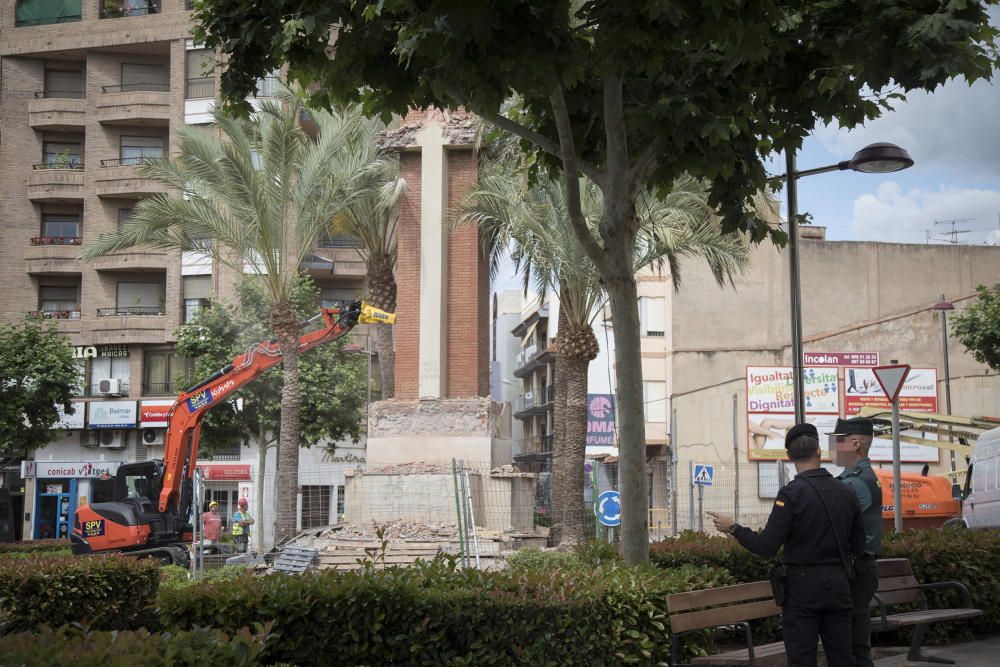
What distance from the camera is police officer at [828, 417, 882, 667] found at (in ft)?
21.7

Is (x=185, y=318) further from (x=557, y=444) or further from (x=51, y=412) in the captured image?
(x=557, y=444)

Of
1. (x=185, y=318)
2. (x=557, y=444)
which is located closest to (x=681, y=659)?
(x=557, y=444)

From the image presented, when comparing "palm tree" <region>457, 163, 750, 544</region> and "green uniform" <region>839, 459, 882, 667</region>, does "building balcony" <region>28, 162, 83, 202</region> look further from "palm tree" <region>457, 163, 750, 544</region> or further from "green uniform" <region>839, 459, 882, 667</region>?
"green uniform" <region>839, 459, 882, 667</region>

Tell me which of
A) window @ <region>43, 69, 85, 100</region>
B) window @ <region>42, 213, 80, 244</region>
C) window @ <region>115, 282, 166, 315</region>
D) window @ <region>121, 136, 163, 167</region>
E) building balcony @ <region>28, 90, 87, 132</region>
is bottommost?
window @ <region>115, 282, 166, 315</region>

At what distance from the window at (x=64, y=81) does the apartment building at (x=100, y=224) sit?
44mm

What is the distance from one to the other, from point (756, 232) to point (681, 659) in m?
3.46

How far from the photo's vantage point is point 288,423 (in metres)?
24.7

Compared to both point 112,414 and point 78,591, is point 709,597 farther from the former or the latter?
point 112,414

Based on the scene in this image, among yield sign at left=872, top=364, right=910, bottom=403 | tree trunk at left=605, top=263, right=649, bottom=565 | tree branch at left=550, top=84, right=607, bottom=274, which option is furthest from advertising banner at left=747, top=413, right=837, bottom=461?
tree branch at left=550, top=84, right=607, bottom=274

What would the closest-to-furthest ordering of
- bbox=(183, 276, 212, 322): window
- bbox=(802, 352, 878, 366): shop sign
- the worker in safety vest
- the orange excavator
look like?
the orange excavator
the worker in safety vest
bbox=(802, 352, 878, 366): shop sign
bbox=(183, 276, 212, 322): window

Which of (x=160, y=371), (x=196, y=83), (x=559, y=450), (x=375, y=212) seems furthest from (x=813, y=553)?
(x=196, y=83)

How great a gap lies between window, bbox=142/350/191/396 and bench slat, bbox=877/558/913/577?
36958 millimetres

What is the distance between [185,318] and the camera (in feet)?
141

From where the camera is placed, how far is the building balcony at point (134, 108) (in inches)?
1703
